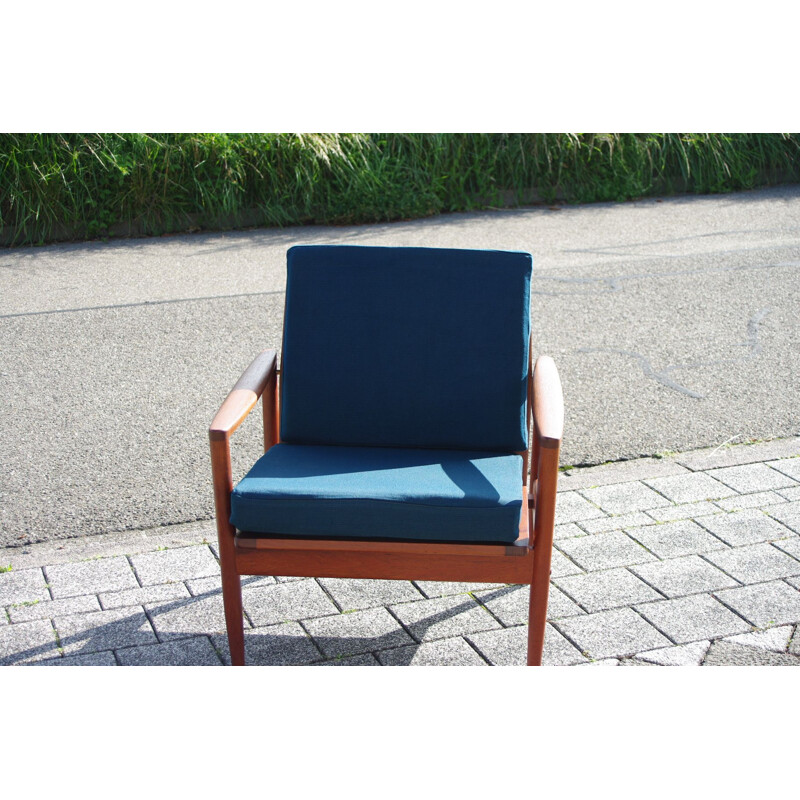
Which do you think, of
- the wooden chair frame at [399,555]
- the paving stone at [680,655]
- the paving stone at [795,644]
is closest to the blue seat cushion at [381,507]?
the wooden chair frame at [399,555]

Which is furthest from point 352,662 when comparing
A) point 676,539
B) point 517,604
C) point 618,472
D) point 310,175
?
point 310,175

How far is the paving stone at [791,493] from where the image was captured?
3.95m

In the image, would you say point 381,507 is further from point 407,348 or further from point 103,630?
point 103,630

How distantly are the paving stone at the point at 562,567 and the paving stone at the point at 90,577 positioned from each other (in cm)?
146

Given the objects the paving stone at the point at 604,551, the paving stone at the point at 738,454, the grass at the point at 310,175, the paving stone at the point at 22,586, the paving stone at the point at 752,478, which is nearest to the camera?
the paving stone at the point at 22,586

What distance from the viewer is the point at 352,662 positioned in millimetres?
2906

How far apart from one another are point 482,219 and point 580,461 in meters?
6.08

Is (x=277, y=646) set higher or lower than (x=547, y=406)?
lower

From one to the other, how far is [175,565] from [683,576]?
180cm

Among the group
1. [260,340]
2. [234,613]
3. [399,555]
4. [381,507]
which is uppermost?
[381,507]

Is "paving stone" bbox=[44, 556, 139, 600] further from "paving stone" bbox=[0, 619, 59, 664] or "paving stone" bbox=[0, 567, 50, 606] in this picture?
"paving stone" bbox=[0, 619, 59, 664]

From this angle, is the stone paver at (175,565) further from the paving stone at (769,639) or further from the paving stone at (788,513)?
the paving stone at (788,513)

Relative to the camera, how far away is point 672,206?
10664 millimetres

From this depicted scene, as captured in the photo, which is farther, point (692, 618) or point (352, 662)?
point (692, 618)
